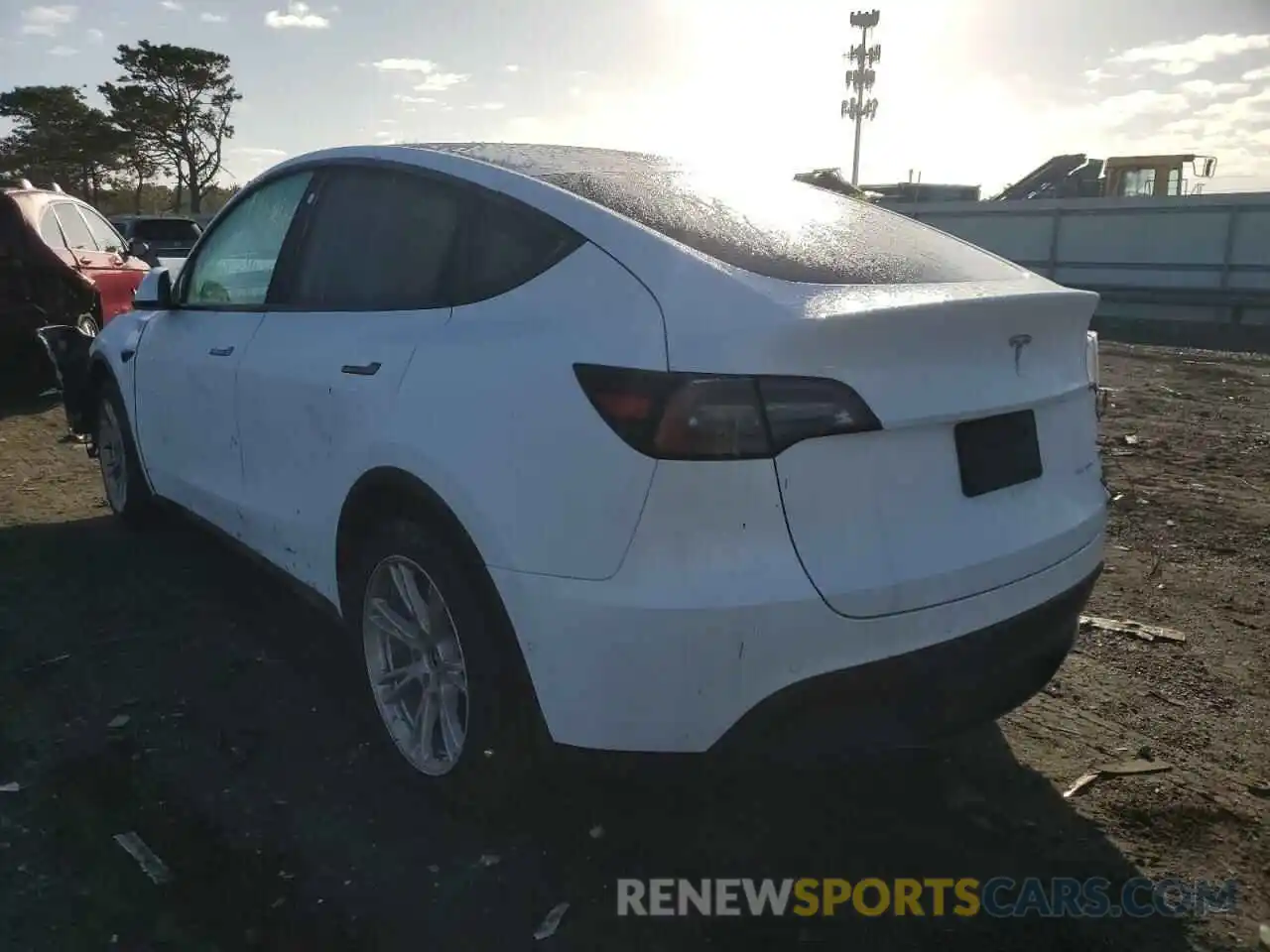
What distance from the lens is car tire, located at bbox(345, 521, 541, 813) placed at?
244 centimetres

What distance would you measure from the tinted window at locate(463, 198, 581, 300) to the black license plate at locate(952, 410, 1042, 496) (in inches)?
40.2

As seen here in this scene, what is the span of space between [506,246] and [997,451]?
1.31 m

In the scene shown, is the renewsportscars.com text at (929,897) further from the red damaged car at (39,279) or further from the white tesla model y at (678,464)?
the red damaged car at (39,279)

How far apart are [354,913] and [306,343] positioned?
168cm

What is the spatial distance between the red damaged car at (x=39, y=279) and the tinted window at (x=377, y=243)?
19.3 ft

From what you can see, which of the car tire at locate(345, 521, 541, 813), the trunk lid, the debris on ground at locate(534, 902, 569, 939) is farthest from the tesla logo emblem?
the debris on ground at locate(534, 902, 569, 939)

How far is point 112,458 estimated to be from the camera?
5414 mm

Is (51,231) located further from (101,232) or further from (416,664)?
(416,664)

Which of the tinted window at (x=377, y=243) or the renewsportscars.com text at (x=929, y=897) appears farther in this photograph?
the tinted window at (x=377, y=243)

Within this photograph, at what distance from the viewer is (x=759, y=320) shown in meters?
2.17

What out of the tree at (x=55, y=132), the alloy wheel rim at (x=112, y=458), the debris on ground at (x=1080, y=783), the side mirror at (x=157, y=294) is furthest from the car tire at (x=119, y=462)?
the tree at (x=55, y=132)

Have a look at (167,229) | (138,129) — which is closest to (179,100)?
(138,129)

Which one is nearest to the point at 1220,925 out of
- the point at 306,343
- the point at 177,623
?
the point at 306,343

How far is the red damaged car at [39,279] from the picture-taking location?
8789 millimetres
